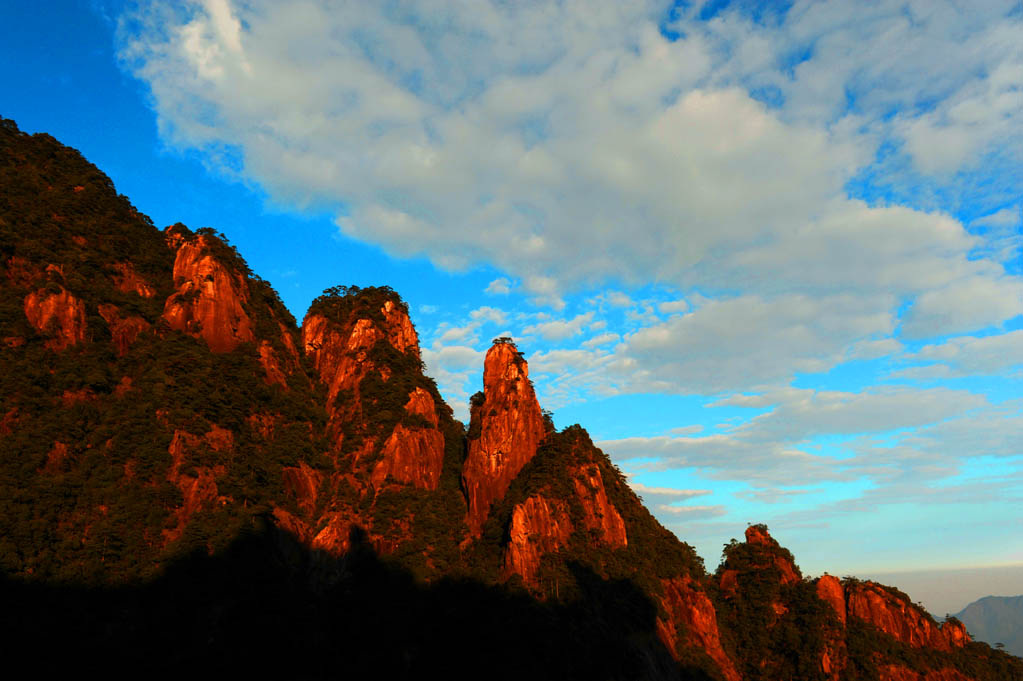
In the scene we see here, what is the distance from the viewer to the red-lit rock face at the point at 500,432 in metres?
76.9

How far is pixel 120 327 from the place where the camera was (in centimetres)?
6688

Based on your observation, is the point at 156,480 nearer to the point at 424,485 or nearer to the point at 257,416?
the point at 257,416

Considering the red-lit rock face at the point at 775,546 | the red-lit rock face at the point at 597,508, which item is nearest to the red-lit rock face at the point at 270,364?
the red-lit rock face at the point at 597,508

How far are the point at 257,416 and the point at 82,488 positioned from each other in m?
21.0

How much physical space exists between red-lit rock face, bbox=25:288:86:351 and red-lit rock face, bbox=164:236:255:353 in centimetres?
1074

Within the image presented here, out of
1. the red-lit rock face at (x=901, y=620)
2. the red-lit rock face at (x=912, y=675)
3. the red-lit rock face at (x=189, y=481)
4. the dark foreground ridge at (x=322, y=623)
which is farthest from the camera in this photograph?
the red-lit rock face at (x=901, y=620)

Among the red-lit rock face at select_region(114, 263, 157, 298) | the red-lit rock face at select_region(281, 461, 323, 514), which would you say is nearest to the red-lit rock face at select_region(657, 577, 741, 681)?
the red-lit rock face at select_region(281, 461, 323, 514)

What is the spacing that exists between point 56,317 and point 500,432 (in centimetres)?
5391

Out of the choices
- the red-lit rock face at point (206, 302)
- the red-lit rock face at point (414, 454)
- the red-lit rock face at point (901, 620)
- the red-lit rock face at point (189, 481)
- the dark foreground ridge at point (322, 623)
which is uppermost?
the red-lit rock face at point (206, 302)

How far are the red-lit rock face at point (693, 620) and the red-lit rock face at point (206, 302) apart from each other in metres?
69.8

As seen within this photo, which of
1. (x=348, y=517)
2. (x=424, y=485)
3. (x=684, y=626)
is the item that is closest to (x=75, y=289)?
(x=348, y=517)

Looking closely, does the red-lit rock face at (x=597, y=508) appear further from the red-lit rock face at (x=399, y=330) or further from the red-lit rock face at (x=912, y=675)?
the red-lit rock face at (x=912, y=675)

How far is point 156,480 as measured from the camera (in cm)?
5594

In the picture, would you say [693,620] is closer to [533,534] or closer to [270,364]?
[533,534]
